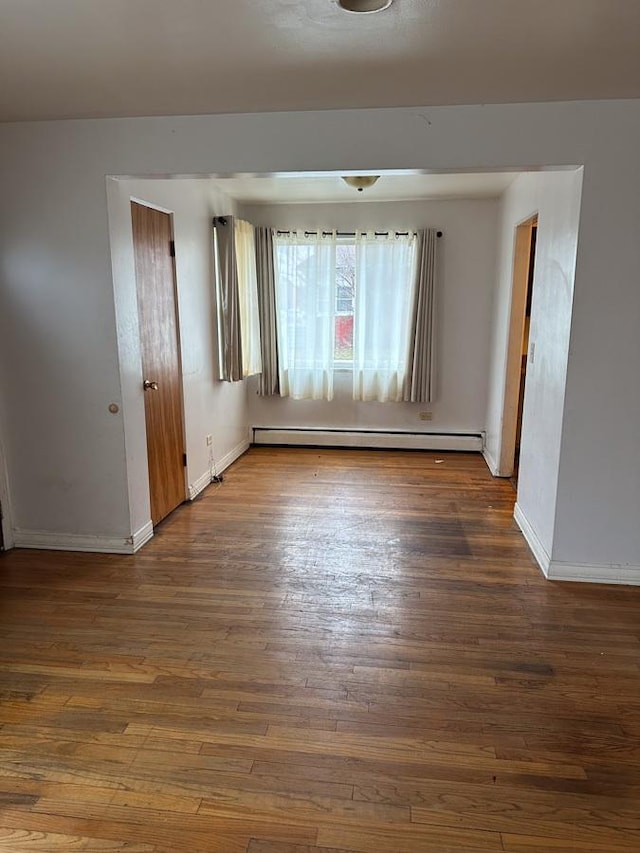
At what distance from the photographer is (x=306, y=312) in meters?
5.71

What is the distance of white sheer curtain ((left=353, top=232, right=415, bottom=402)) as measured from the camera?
5.51 m

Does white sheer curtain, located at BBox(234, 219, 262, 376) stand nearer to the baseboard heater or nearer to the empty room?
the empty room

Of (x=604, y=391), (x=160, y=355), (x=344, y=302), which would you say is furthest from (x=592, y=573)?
(x=344, y=302)

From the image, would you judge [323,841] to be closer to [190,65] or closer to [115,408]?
[115,408]

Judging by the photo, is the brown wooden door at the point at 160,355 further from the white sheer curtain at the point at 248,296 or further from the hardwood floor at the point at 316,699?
the white sheer curtain at the point at 248,296

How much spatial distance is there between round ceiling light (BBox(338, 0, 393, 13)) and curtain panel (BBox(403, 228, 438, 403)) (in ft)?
12.2

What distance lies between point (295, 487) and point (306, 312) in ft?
6.44

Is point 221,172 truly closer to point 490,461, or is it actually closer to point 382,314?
point 382,314

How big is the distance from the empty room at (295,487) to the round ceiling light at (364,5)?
11 mm

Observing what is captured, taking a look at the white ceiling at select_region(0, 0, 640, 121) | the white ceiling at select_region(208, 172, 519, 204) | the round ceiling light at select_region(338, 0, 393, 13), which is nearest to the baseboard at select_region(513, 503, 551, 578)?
the white ceiling at select_region(0, 0, 640, 121)

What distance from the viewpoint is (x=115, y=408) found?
10.6 feet

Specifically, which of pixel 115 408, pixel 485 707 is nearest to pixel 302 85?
pixel 115 408

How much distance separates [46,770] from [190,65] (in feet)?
8.58

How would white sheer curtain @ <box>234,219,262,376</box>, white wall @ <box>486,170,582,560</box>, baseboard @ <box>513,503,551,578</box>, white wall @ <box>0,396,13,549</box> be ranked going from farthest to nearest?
white sheer curtain @ <box>234,219,262,376</box>
white wall @ <box>0,396,13,549</box>
baseboard @ <box>513,503,551,578</box>
white wall @ <box>486,170,582,560</box>
